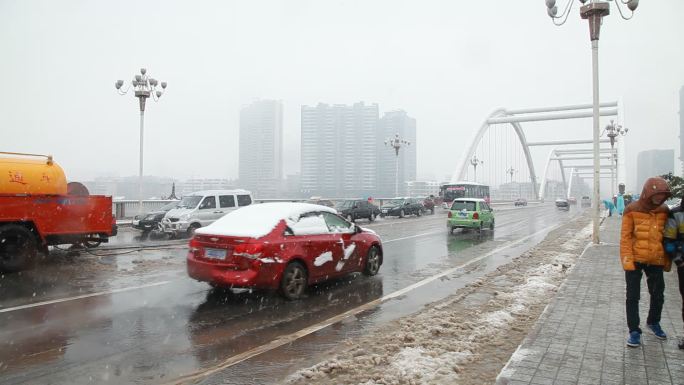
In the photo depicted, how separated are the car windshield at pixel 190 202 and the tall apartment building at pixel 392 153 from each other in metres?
62.2

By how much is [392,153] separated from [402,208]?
50314mm

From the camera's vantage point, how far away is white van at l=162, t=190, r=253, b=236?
17.4m

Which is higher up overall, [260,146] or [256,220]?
[260,146]

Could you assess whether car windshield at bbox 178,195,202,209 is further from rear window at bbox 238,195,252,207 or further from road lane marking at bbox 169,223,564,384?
road lane marking at bbox 169,223,564,384

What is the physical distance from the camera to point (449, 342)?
5.27 meters

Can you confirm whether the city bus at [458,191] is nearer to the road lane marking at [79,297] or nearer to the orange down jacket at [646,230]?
the road lane marking at [79,297]

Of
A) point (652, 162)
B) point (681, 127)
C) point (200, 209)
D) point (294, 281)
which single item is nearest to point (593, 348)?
point (294, 281)

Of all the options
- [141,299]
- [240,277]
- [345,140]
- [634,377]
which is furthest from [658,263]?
[345,140]

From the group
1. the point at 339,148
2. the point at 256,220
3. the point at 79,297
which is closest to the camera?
the point at 79,297

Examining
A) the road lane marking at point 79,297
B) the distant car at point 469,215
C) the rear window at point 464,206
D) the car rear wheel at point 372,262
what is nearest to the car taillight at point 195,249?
the road lane marking at point 79,297

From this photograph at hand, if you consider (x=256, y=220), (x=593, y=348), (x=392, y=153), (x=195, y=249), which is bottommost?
(x=593, y=348)

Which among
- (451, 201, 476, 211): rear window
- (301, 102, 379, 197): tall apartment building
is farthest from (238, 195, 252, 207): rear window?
(301, 102, 379, 197): tall apartment building

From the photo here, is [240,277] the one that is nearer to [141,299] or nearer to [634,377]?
[141,299]

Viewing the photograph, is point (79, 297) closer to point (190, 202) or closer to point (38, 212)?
point (38, 212)
